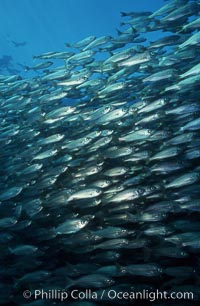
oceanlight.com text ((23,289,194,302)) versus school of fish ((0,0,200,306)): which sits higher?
school of fish ((0,0,200,306))

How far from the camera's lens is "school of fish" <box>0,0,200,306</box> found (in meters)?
5.77

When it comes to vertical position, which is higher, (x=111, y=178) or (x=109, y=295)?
(x=111, y=178)

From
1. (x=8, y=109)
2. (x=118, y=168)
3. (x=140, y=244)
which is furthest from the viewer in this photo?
(x=8, y=109)

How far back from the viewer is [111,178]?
708 cm

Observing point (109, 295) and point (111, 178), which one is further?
point (111, 178)

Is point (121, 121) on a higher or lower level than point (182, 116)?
higher

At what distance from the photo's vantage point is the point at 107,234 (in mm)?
5898

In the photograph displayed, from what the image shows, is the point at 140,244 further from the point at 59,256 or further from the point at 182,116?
the point at 182,116

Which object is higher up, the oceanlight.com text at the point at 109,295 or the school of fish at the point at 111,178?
the school of fish at the point at 111,178

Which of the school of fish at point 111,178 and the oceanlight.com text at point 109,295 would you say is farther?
the school of fish at point 111,178

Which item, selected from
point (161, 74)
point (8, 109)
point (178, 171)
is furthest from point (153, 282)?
point (8, 109)

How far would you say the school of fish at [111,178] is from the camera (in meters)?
5.77

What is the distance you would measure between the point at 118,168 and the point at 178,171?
127 centimetres

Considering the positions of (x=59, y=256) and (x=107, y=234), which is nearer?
(x=107, y=234)
